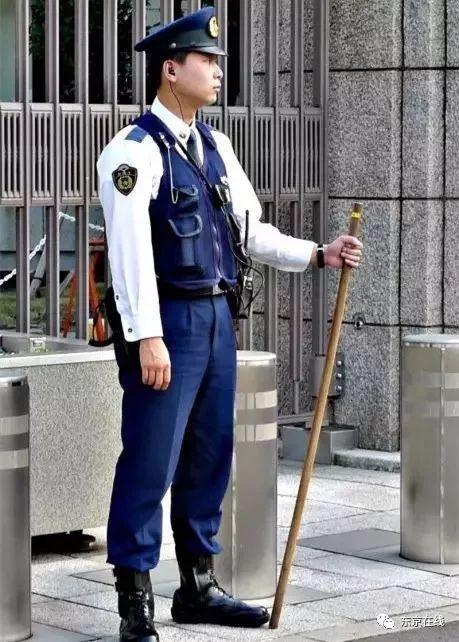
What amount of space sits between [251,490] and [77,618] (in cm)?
84

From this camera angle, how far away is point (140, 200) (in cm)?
605

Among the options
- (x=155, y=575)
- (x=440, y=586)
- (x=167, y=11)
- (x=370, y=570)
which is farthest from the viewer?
(x=167, y=11)

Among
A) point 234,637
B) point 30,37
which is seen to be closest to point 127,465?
point 234,637

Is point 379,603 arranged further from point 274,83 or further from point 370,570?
point 274,83

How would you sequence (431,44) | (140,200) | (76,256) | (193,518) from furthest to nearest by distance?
(431,44) < (76,256) < (193,518) < (140,200)

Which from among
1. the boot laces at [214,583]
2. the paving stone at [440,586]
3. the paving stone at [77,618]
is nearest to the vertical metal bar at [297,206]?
the paving stone at [440,586]

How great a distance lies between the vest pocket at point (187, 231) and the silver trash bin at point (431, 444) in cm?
170

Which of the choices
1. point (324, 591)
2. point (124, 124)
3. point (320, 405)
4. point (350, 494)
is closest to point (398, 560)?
point (324, 591)

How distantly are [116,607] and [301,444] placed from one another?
151 inches

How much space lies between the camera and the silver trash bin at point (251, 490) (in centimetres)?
681

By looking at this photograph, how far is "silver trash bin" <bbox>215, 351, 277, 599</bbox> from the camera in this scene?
Result: 6.81 meters

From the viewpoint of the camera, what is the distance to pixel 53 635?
6.38m

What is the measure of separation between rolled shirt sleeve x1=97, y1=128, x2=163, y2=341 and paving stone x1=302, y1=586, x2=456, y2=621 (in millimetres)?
1459

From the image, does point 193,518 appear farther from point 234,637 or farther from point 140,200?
point 140,200
